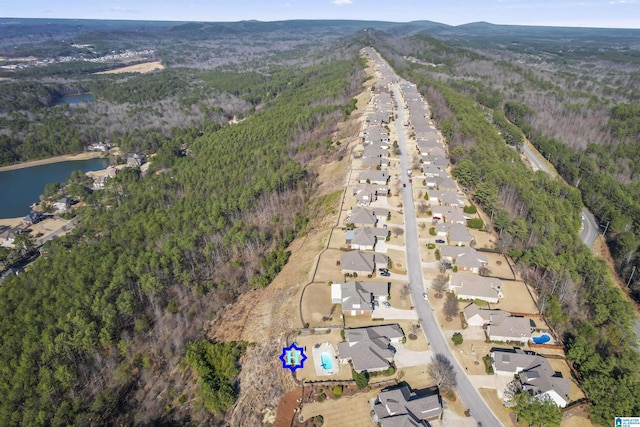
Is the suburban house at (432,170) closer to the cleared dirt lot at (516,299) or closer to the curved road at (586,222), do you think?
the curved road at (586,222)

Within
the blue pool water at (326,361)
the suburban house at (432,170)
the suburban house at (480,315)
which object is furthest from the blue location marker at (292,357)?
the suburban house at (432,170)

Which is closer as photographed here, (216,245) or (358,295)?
(358,295)

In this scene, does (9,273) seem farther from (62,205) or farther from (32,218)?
(62,205)

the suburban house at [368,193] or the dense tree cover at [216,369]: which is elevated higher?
the suburban house at [368,193]

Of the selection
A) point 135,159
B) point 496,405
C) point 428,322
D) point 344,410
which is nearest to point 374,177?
point 428,322

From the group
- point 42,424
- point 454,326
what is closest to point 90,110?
point 42,424

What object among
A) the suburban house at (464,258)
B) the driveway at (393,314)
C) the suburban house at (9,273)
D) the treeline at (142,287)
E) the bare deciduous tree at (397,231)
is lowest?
the suburban house at (9,273)
